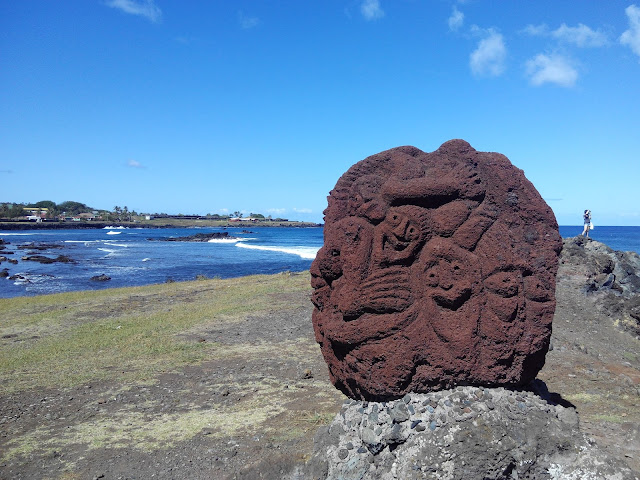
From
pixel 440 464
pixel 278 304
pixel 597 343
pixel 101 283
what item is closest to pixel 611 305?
pixel 597 343

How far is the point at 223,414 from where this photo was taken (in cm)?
816

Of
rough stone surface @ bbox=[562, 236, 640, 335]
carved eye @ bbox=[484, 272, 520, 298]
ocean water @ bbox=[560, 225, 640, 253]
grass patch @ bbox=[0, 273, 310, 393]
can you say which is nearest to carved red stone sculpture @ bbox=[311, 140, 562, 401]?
carved eye @ bbox=[484, 272, 520, 298]

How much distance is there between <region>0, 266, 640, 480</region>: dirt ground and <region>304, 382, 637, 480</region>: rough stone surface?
38.7 inches

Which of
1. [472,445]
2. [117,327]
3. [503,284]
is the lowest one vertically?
[117,327]

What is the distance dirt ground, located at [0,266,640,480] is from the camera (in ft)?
21.4

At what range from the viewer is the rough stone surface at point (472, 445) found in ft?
16.2

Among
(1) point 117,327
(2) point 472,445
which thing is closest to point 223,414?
(2) point 472,445

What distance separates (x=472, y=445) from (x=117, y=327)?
40.4 ft

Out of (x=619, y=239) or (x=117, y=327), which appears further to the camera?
(x=619, y=239)

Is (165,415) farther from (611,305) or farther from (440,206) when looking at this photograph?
(611,305)

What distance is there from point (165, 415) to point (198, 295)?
41.5 ft

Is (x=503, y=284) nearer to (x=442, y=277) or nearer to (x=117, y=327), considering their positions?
(x=442, y=277)

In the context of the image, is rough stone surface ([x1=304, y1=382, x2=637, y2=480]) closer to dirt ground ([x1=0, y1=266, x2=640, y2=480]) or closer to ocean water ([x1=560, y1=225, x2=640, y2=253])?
dirt ground ([x1=0, y1=266, x2=640, y2=480])

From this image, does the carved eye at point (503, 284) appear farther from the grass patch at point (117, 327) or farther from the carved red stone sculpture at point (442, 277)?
the grass patch at point (117, 327)
